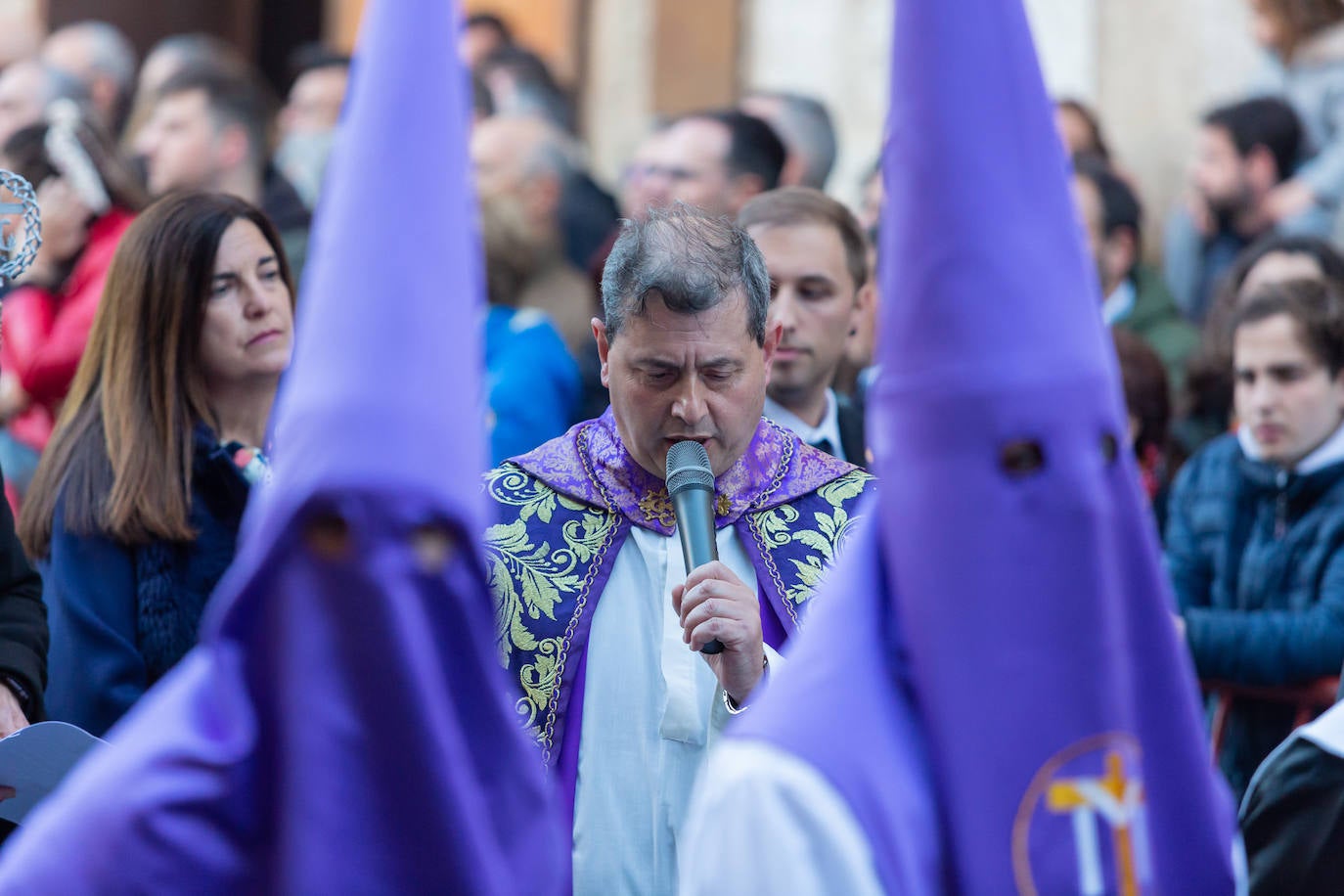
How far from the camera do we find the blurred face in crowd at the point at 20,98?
772cm

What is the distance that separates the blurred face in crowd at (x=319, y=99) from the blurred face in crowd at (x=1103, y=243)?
10.5ft

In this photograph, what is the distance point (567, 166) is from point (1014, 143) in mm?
5175

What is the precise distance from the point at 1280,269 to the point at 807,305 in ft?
6.15

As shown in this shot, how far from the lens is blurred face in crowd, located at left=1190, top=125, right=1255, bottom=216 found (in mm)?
7236

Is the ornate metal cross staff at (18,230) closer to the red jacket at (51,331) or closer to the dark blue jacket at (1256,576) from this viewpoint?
the red jacket at (51,331)

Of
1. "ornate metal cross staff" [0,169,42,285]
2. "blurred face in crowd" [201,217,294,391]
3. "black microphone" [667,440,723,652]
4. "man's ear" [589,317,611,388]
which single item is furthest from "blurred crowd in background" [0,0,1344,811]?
"black microphone" [667,440,723,652]

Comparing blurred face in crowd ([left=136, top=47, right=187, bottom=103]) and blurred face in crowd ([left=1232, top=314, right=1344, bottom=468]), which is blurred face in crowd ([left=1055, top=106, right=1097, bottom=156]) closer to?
blurred face in crowd ([left=1232, top=314, right=1344, bottom=468])

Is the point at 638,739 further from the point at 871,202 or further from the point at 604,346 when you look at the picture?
the point at 871,202

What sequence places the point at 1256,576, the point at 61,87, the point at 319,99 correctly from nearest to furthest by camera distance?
the point at 1256,576
the point at 61,87
the point at 319,99

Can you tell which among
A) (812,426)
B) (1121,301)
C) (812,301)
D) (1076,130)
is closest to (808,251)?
(812,301)

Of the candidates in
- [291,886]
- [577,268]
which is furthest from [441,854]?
[577,268]

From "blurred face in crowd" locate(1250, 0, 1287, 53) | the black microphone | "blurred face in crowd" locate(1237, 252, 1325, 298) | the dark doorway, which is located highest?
the dark doorway

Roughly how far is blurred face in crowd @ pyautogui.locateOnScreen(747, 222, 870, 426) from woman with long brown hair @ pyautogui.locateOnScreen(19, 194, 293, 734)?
1.21 meters

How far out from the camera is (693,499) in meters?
3.30
